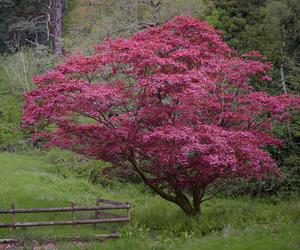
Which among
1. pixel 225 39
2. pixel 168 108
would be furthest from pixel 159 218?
pixel 225 39

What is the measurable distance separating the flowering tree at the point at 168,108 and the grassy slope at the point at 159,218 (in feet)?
3.54

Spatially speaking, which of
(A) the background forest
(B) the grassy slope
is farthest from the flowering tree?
(A) the background forest

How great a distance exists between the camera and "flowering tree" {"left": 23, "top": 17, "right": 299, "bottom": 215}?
11258 mm

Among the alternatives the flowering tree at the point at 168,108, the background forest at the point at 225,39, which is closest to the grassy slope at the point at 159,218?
the background forest at the point at 225,39

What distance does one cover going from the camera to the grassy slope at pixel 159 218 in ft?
33.3

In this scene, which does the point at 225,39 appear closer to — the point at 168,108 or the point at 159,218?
the point at 168,108

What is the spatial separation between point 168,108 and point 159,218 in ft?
10.5

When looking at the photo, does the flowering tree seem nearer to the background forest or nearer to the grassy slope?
the grassy slope

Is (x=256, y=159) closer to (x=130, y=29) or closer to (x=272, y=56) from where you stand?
(x=272, y=56)

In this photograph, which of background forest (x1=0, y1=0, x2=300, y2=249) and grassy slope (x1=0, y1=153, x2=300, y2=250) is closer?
grassy slope (x1=0, y1=153, x2=300, y2=250)

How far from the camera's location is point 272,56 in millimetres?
20234

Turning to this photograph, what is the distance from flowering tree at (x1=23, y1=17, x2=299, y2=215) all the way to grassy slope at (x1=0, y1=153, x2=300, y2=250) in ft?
3.54

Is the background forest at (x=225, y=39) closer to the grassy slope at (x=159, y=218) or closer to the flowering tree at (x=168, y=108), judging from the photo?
the grassy slope at (x=159, y=218)

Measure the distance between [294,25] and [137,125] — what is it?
10829 mm
